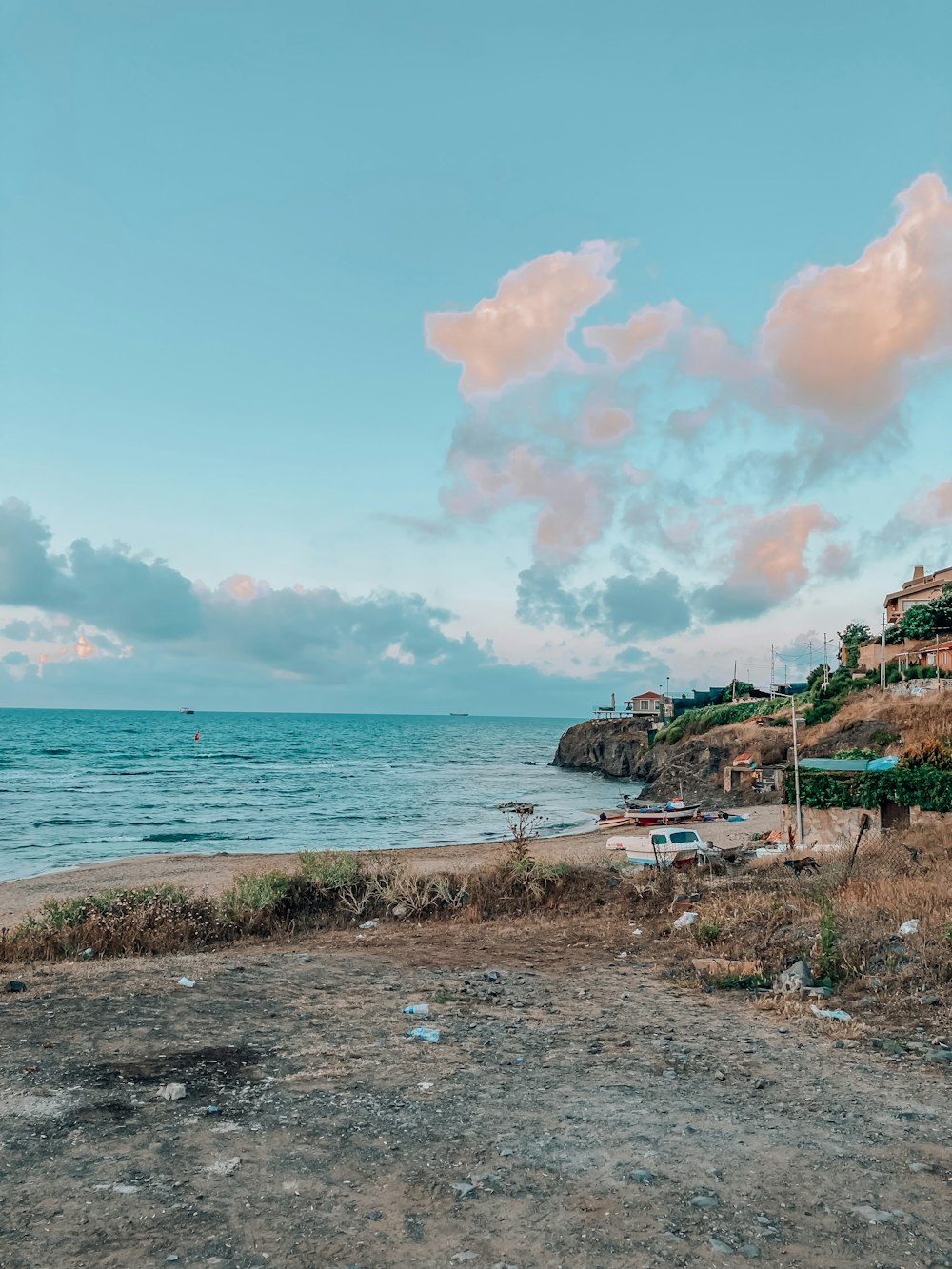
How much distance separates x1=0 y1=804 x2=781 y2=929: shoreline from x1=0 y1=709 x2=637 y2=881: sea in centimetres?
281

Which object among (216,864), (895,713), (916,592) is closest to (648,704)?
(916,592)

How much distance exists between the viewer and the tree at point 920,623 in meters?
65.4

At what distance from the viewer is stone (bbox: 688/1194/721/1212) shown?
5.07 m

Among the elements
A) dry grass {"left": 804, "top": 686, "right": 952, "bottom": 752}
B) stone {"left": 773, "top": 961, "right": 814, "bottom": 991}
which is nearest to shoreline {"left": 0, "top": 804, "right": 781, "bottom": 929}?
dry grass {"left": 804, "top": 686, "right": 952, "bottom": 752}

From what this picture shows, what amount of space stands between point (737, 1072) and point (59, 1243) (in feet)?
18.5

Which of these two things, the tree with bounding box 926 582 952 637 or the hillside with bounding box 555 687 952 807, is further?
the tree with bounding box 926 582 952 637

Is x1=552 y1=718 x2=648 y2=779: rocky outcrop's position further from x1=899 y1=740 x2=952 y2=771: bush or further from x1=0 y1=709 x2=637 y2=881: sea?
x1=899 y1=740 x2=952 y2=771: bush

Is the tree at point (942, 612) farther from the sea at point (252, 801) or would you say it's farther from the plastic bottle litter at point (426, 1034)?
the plastic bottle litter at point (426, 1034)

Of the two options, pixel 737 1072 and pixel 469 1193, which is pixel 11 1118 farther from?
Answer: pixel 737 1072

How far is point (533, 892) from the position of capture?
16.8 metres

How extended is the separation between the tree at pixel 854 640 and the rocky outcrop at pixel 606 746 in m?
22.6

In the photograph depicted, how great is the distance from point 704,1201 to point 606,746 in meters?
91.9

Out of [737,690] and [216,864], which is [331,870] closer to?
[216,864]

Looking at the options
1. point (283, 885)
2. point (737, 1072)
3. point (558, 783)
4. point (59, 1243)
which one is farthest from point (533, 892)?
point (558, 783)
